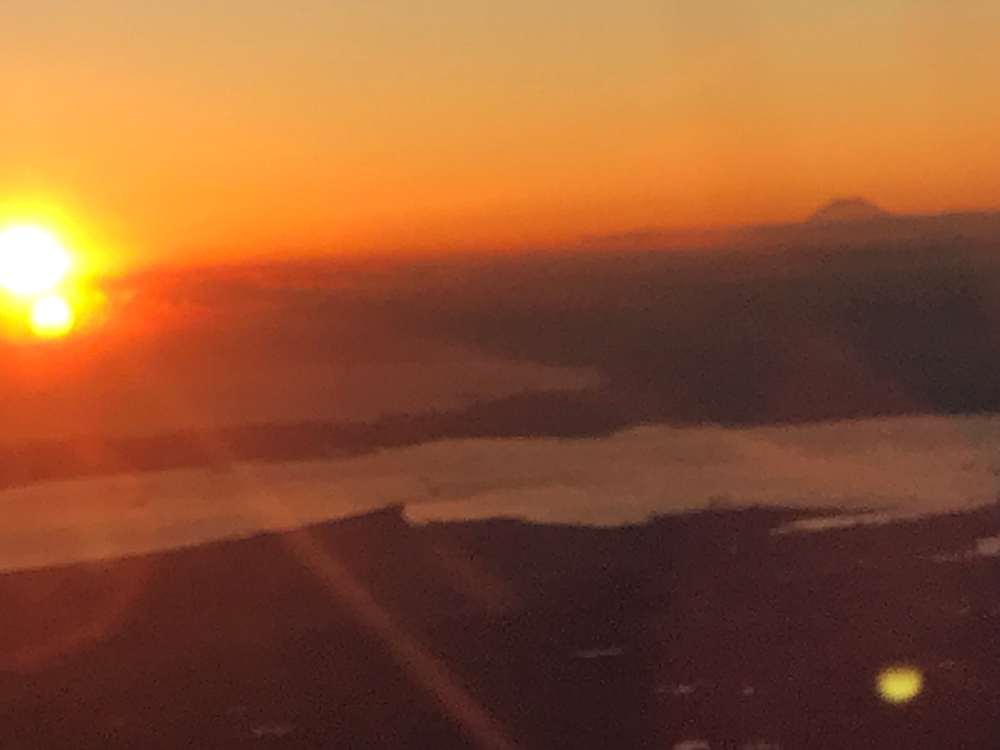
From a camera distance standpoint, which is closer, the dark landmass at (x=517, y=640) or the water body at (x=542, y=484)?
the dark landmass at (x=517, y=640)

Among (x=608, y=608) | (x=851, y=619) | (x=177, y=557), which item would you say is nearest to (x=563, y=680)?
(x=608, y=608)

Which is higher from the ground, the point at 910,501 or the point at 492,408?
the point at 492,408

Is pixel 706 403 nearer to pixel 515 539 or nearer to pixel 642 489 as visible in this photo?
pixel 642 489

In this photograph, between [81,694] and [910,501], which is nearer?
[81,694]

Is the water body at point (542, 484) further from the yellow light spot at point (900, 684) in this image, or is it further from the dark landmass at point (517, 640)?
the yellow light spot at point (900, 684)

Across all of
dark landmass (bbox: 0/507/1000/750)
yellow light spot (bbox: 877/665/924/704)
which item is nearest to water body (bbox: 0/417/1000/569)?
dark landmass (bbox: 0/507/1000/750)

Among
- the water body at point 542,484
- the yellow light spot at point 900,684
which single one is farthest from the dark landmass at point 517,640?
the water body at point 542,484

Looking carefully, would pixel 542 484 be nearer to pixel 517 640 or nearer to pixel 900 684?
pixel 517 640
